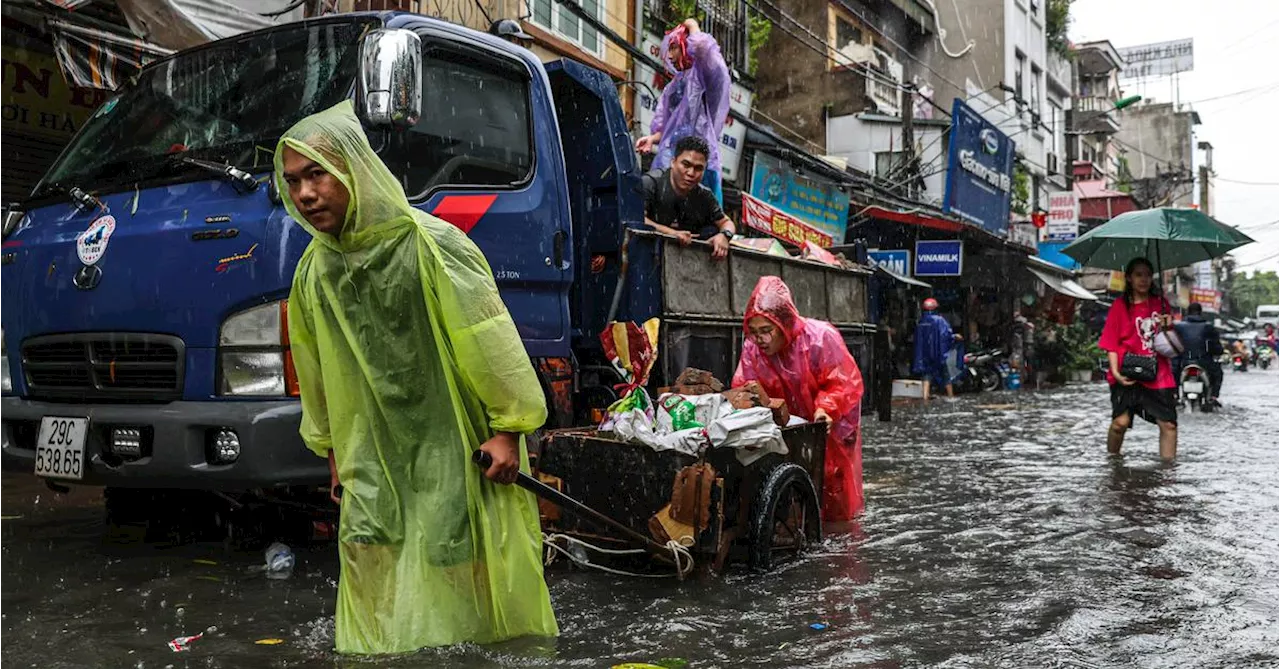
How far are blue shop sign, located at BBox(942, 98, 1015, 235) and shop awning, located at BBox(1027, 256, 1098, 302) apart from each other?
2.37 m

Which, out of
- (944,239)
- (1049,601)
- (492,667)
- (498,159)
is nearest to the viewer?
(492,667)

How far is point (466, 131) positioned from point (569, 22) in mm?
9548

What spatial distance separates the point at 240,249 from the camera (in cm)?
422

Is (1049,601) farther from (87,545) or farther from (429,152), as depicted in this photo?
A: (87,545)

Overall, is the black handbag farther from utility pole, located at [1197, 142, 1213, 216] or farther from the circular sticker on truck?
utility pole, located at [1197, 142, 1213, 216]

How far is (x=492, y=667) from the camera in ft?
10.5

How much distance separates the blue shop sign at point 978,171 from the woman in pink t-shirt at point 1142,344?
13.1 m

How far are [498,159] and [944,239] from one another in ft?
65.5

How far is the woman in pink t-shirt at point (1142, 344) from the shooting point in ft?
28.9

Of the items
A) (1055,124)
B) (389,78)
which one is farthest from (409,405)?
(1055,124)

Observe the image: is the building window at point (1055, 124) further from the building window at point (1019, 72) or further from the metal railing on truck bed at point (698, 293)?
the metal railing on truck bed at point (698, 293)

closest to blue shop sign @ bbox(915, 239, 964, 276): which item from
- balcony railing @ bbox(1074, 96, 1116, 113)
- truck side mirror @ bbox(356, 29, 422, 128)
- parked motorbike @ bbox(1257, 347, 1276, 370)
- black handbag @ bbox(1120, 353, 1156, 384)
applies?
black handbag @ bbox(1120, 353, 1156, 384)

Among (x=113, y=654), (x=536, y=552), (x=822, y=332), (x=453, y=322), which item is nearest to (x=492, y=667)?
(x=536, y=552)

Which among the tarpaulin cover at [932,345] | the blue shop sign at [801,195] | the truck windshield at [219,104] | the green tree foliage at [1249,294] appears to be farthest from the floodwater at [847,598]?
the green tree foliage at [1249,294]
